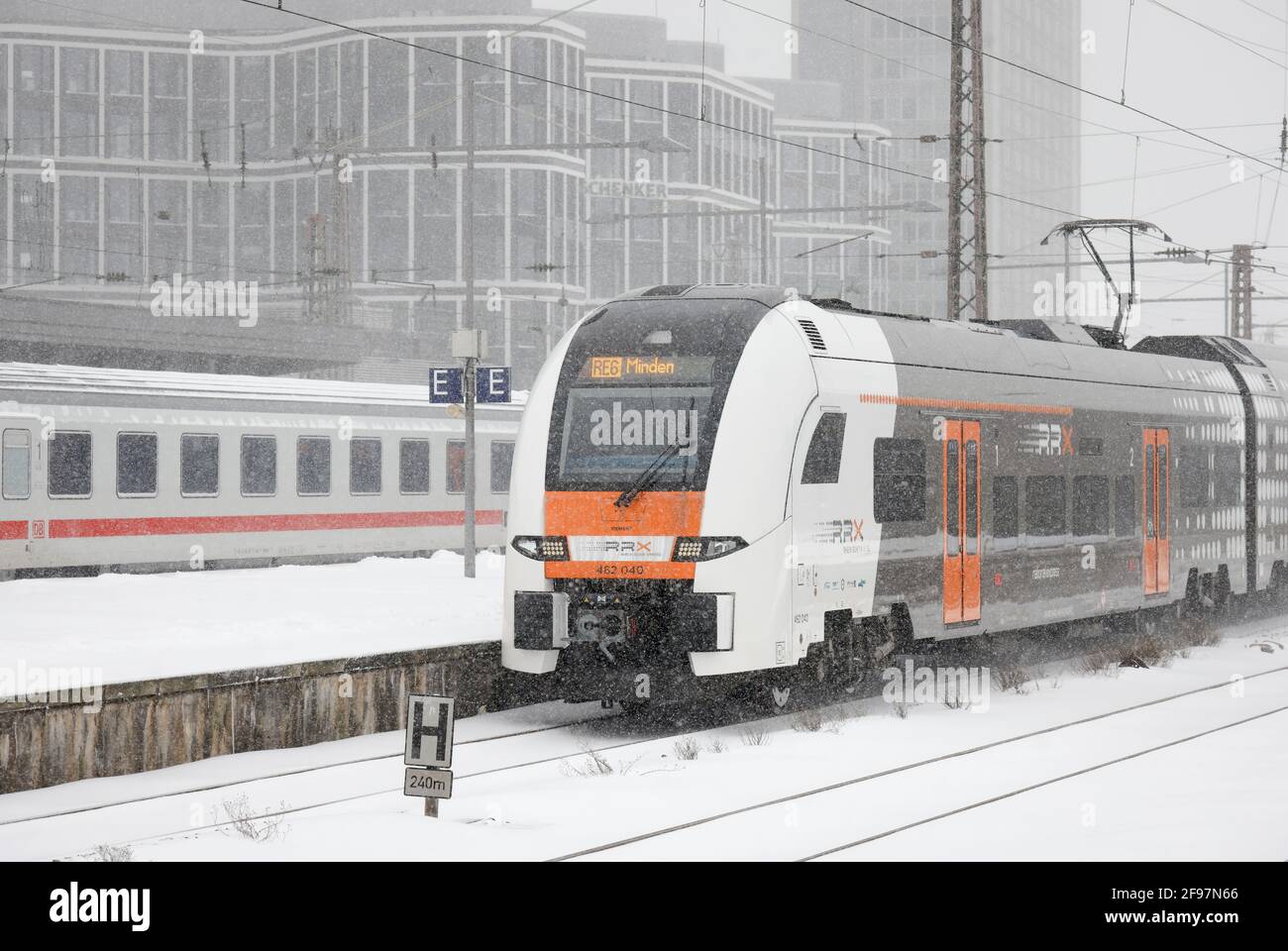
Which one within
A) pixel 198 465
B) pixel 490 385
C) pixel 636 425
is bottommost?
pixel 198 465

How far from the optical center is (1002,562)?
16.5 m

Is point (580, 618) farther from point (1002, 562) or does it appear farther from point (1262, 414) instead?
point (1262, 414)

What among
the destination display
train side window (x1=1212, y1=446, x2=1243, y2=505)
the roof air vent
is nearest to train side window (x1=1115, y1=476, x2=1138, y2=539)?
train side window (x1=1212, y1=446, x2=1243, y2=505)

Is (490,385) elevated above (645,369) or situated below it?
above

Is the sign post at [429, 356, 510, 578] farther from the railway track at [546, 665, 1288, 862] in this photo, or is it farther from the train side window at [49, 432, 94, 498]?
the railway track at [546, 665, 1288, 862]

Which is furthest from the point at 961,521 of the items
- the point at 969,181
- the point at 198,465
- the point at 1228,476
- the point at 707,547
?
the point at 198,465

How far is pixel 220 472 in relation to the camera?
89.0ft

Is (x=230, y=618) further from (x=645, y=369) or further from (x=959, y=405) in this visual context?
(x=959, y=405)

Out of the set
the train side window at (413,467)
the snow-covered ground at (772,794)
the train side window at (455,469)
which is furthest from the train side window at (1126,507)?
the train side window at (455,469)

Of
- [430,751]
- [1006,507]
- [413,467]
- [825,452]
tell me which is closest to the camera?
[430,751]

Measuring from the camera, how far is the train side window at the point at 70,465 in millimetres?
24797

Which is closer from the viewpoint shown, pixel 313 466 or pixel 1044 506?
pixel 1044 506

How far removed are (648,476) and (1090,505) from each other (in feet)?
22.1
